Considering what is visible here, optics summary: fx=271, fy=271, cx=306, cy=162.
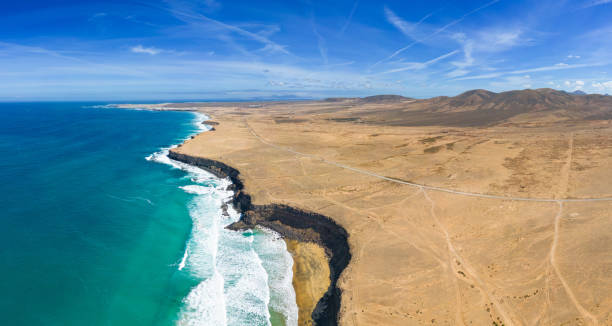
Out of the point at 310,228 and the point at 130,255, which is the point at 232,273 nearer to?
the point at 310,228

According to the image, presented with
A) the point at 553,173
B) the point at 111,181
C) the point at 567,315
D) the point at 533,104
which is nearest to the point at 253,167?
the point at 111,181

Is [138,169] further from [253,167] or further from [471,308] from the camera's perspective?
[471,308]

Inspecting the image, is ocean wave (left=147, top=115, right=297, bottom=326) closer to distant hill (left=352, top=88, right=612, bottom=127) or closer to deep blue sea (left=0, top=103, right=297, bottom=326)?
deep blue sea (left=0, top=103, right=297, bottom=326)

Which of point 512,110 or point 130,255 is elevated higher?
point 512,110

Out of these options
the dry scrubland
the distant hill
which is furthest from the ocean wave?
the distant hill

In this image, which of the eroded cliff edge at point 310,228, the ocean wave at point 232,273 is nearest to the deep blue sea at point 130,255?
the ocean wave at point 232,273

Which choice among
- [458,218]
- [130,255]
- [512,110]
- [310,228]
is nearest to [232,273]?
[310,228]

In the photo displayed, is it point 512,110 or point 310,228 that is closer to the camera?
point 310,228
